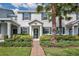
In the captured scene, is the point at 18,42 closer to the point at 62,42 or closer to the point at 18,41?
the point at 18,41

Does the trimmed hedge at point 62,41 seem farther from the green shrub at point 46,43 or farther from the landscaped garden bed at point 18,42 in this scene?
the landscaped garden bed at point 18,42

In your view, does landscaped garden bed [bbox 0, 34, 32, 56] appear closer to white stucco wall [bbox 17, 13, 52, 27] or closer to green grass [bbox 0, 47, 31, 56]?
white stucco wall [bbox 17, 13, 52, 27]

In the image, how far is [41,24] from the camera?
16766 millimetres

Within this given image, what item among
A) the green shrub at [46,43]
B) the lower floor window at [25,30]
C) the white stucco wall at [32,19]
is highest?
the white stucco wall at [32,19]

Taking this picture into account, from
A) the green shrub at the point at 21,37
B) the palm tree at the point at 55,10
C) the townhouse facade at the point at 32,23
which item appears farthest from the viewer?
the palm tree at the point at 55,10

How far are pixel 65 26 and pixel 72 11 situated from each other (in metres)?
1.06

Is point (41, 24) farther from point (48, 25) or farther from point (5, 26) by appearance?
point (5, 26)

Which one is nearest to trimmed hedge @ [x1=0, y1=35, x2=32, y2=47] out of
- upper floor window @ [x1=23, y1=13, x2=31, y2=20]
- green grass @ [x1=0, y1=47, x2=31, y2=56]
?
upper floor window @ [x1=23, y1=13, x2=31, y2=20]

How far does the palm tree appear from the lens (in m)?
16.5

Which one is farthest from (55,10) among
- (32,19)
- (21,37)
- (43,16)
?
(21,37)

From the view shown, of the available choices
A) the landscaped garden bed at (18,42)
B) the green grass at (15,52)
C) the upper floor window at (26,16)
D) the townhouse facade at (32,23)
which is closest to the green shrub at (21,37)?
the landscaped garden bed at (18,42)

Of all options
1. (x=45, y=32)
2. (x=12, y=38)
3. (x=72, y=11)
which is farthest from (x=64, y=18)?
(x=12, y=38)

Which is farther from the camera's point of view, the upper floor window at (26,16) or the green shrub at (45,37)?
the upper floor window at (26,16)

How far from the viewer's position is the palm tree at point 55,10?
1652 cm
